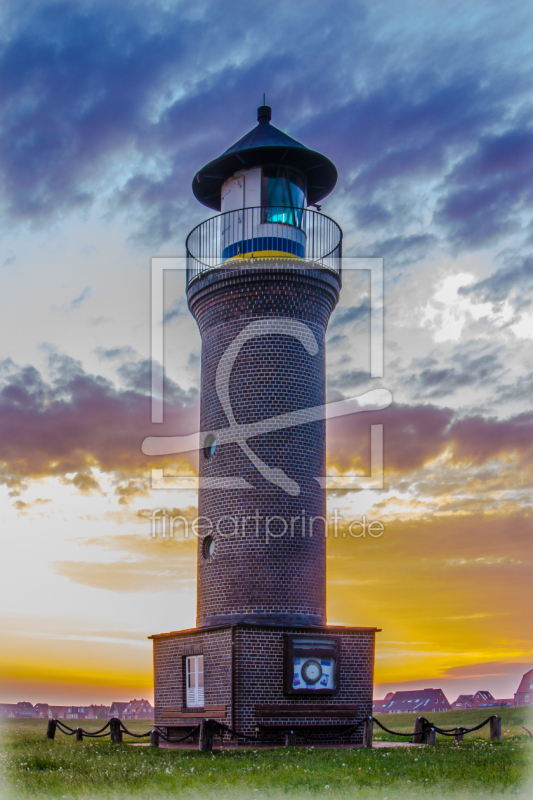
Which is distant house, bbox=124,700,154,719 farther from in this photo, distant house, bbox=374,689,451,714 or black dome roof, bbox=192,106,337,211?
black dome roof, bbox=192,106,337,211

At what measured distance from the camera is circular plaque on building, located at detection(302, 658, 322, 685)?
19.5 metres

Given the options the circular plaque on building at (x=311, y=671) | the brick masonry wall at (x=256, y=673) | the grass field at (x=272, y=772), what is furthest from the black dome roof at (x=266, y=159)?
the grass field at (x=272, y=772)

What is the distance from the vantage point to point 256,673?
1900 cm

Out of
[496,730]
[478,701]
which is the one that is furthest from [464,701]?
[496,730]

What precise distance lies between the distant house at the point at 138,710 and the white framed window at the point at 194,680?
43374mm

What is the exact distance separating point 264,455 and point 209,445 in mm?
1820

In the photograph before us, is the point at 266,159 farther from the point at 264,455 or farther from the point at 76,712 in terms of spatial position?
the point at 76,712

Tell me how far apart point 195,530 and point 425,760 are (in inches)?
344

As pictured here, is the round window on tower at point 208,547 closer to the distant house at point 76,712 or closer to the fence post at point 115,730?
the fence post at point 115,730

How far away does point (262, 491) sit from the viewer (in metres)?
20.7

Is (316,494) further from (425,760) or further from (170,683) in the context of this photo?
(425,760)

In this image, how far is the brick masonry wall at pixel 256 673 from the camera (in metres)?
18.8

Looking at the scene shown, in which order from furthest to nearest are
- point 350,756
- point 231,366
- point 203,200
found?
point 203,200 → point 231,366 → point 350,756

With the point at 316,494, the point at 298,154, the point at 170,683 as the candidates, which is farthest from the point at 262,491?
the point at 298,154
